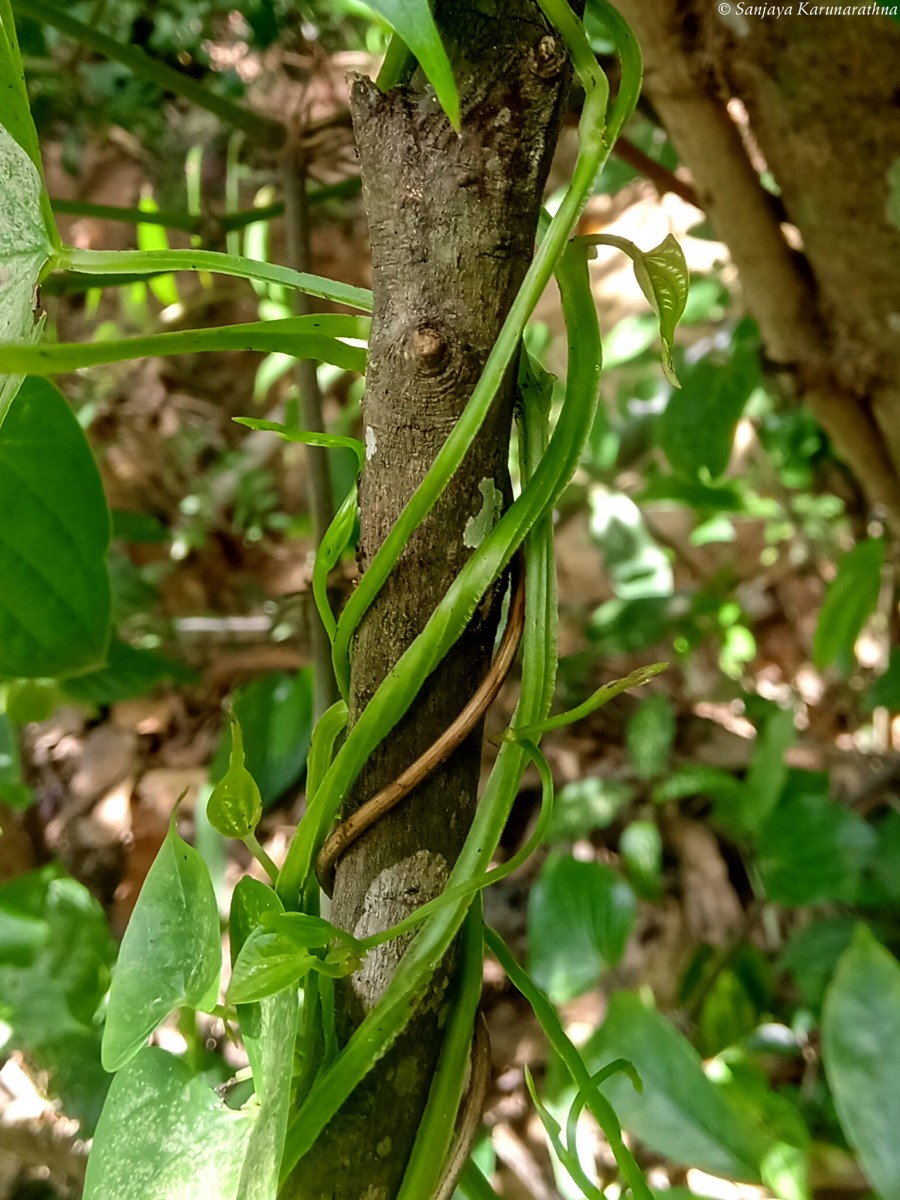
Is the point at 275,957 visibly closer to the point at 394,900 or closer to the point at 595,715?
the point at 394,900

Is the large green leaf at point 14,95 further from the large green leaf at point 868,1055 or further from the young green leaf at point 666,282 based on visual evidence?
the large green leaf at point 868,1055

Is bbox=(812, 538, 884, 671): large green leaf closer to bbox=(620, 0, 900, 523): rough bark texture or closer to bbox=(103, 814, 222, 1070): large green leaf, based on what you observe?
bbox=(620, 0, 900, 523): rough bark texture

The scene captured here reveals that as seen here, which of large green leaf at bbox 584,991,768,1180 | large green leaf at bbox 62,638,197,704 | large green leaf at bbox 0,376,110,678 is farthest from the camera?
large green leaf at bbox 62,638,197,704

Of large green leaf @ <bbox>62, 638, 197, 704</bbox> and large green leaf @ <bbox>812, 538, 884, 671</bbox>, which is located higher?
large green leaf @ <bbox>812, 538, 884, 671</bbox>

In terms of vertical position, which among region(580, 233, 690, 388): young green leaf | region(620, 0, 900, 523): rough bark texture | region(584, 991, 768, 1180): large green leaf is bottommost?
region(584, 991, 768, 1180): large green leaf

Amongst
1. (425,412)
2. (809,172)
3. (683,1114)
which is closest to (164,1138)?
(425,412)

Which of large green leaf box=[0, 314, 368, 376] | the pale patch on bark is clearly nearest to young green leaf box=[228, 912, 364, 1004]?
the pale patch on bark

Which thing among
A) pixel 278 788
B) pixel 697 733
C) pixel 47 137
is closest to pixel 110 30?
pixel 47 137
